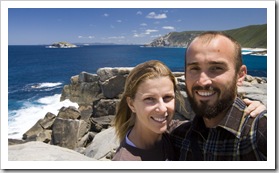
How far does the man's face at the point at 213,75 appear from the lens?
2.48 meters

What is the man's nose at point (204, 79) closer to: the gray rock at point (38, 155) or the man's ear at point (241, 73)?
the man's ear at point (241, 73)

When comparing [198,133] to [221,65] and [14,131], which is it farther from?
[14,131]

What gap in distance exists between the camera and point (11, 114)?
22984mm

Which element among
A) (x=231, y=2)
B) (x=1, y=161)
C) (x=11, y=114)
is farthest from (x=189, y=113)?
(x=11, y=114)

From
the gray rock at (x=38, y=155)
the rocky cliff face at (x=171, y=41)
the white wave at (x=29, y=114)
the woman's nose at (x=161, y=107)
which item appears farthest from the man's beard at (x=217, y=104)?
the rocky cliff face at (x=171, y=41)

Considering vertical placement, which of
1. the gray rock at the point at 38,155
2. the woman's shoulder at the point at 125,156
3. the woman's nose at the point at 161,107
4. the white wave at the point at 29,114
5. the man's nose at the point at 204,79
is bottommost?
the white wave at the point at 29,114

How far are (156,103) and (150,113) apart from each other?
117mm

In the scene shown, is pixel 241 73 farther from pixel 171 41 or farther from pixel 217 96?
pixel 171 41

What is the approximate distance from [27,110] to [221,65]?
23877 mm

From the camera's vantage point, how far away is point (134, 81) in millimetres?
3012

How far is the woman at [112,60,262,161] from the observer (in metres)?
2.88

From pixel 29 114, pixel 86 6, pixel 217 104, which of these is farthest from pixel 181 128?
pixel 29 114

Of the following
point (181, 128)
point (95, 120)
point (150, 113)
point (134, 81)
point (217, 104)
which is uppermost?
point (134, 81)

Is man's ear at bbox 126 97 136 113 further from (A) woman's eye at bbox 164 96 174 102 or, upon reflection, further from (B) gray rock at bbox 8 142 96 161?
(B) gray rock at bbox 8 142 96 161
